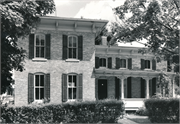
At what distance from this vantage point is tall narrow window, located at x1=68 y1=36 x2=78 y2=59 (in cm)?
2030

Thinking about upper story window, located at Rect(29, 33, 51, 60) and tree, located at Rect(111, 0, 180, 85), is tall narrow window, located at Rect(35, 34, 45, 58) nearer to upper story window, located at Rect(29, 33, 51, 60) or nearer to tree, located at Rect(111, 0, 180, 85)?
upper story window, located at Rect(29, 33, 51, 60)

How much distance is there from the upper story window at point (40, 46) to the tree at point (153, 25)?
22.2 ft

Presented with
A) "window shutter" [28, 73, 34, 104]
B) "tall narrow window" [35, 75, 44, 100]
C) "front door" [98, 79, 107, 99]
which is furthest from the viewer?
"front door" [98, 79, 107, 99]

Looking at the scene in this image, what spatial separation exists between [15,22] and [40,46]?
8.97 metres

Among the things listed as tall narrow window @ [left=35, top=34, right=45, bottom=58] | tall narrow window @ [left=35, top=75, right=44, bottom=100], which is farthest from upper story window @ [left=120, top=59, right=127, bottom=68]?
tall narrow window @ [left=35, top=75, right=44, bottom=100]

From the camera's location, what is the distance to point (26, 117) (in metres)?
13.8

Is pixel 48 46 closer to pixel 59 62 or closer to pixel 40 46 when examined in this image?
pixel 40 46

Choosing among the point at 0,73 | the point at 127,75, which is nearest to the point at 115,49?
the point at 127,75

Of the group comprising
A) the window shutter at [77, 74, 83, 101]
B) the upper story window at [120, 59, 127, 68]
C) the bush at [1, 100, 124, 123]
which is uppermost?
the upper story window at [120, 59, 127, 68]

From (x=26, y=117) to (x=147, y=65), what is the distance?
18.0 m

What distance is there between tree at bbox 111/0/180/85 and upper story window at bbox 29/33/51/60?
6774 millimetres

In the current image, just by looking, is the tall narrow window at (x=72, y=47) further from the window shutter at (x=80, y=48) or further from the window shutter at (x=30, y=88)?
the window shutter at (x=30, y=88)

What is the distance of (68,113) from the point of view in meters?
14.4

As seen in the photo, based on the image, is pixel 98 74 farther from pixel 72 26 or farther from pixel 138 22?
pixel 138 22
